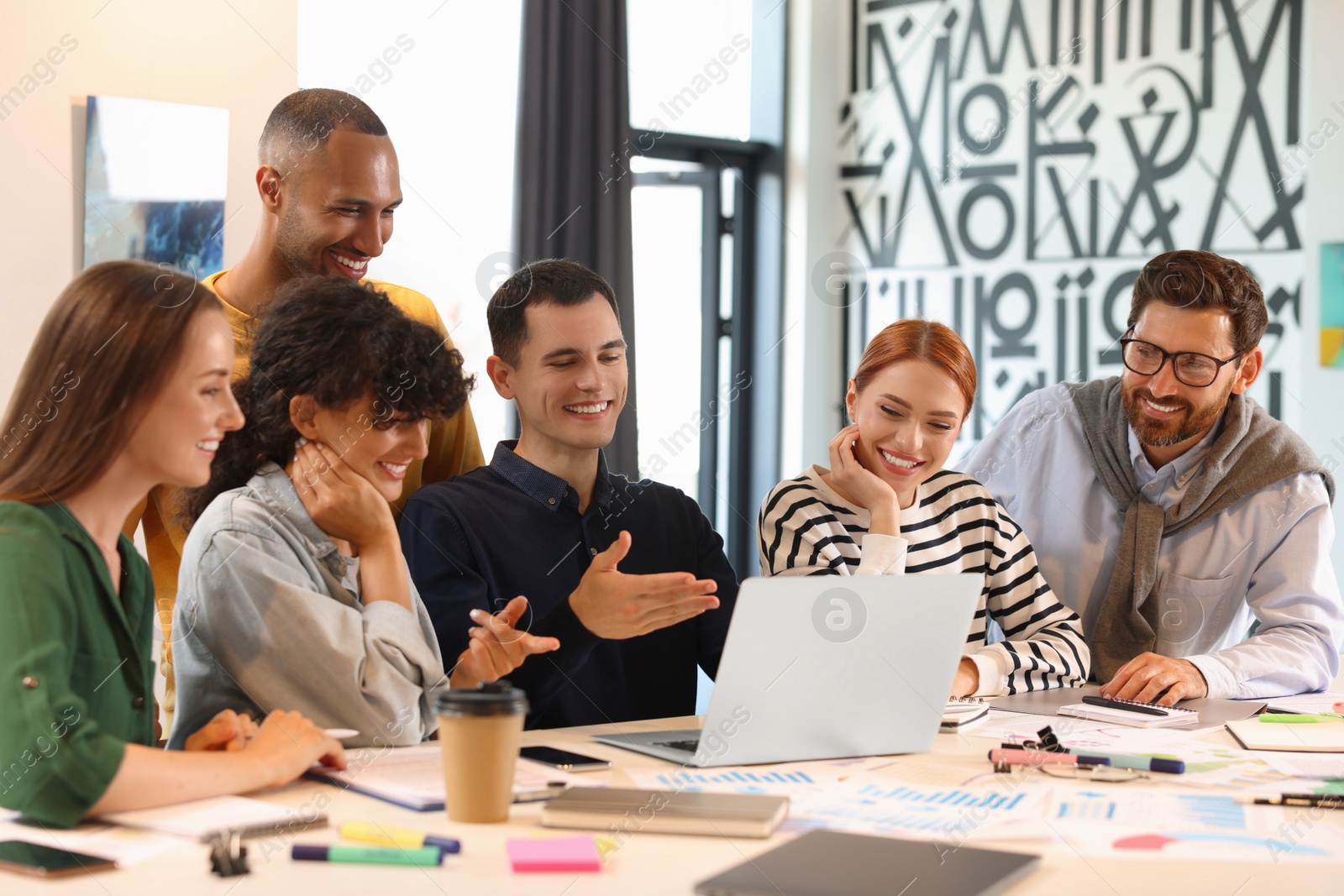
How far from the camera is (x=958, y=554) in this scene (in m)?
2.30

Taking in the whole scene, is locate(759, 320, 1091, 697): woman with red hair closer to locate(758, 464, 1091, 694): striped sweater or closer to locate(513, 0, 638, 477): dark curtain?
locate(758, 464, 1091, 694): striped sweater

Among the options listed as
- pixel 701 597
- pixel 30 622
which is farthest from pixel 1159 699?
pixel 30 622

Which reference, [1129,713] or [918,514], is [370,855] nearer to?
[1129,713]

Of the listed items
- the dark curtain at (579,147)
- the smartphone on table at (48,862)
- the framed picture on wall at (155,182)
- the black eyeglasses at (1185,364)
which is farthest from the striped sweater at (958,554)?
the dark curtain at (579,147)

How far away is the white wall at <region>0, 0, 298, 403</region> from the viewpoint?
3051 millimetres

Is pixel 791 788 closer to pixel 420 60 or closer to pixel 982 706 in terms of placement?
pixel 982 706

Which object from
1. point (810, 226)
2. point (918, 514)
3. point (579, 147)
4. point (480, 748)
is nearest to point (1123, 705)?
point (918, 514)

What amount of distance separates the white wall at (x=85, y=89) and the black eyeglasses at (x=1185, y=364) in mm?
2300

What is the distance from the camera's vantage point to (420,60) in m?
4.34

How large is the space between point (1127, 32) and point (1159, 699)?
326cm

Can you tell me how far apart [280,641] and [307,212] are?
2.94 ft

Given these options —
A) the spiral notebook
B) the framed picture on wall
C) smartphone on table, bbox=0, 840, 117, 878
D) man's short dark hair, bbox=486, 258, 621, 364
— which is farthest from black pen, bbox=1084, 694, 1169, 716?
the framed picture on wall

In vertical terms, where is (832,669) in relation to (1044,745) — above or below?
above

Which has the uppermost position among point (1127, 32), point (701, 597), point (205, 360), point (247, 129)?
point (1127, 32)
